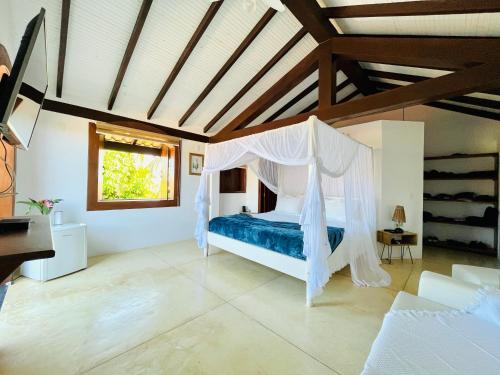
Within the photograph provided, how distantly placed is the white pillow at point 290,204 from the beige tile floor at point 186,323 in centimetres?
157

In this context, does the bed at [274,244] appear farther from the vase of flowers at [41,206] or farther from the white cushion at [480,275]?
the vase of flowers at [41,206]

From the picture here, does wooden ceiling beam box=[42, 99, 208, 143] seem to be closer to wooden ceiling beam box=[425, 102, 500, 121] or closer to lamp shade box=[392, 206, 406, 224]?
lamp shade box=[392, 206, 406, 224]

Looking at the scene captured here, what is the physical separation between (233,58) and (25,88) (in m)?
2.54

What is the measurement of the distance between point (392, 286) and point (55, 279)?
14.1 feet

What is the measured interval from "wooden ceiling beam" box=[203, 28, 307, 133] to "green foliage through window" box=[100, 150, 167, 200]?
1542 mm

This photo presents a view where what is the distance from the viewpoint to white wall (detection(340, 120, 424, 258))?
3.71 metres

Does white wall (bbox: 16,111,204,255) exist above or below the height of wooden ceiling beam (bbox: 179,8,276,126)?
below

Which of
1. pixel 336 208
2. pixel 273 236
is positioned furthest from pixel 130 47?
pixel 336 208

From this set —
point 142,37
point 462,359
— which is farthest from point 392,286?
point 142,37

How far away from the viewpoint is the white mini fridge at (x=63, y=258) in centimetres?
256

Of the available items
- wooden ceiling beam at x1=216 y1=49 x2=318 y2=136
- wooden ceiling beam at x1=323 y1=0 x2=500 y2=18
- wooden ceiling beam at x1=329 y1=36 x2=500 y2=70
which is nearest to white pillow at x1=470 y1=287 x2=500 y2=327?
wooden ceiling beam at x1=329 y1=36 x2=500 y2=70

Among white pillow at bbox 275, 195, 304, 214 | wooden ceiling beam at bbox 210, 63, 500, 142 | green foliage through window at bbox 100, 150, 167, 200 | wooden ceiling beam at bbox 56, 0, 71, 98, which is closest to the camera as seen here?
wooden ceiling beam at bbox 210, 63, 500, 142

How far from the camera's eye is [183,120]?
425cm

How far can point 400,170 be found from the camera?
3.72 meters
